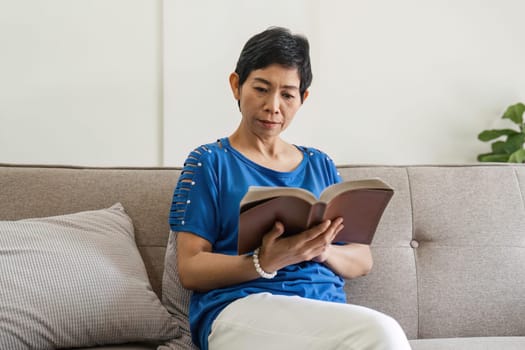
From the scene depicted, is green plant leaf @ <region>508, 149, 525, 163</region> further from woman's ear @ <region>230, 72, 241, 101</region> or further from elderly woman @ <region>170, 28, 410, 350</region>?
woman's ear @ <region>230, 72, 241, 101</region>

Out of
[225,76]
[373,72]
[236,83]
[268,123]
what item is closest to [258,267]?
[268,123]

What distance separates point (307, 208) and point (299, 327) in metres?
0.23

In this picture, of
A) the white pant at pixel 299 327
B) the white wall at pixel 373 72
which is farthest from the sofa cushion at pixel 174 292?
the white wall at pixel 373 72

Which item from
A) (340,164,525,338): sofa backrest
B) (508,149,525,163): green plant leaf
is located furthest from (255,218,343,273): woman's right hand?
(508,149,525,163): green plant leaf

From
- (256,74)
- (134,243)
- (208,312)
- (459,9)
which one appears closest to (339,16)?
(459,9)

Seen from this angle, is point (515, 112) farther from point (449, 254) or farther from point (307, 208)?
point (307, 208)

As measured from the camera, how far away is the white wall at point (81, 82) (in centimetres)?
266

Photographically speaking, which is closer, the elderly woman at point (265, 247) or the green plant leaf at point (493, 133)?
the elderly woman at point (265, 247)

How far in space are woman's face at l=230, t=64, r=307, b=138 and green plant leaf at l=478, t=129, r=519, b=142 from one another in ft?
5.44

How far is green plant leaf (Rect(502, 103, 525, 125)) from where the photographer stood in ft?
9.70

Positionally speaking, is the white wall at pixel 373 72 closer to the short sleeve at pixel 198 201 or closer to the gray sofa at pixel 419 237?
the gray sofa at pixel 419 237

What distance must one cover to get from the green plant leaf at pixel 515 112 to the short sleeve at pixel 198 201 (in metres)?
1.92

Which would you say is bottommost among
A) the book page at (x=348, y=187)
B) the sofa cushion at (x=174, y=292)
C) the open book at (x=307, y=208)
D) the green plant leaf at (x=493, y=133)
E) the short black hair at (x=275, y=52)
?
the sofa cushion at (x=174, y=292)

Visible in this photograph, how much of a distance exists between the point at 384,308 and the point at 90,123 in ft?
Result: 5.17
